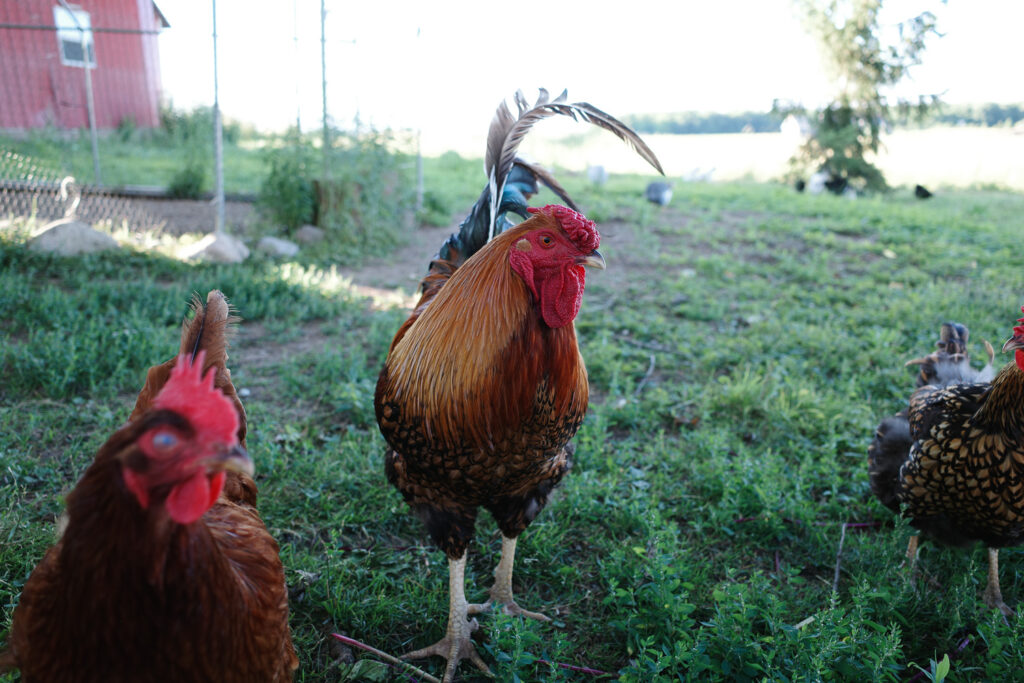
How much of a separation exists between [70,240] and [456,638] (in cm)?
640

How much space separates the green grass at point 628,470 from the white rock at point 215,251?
44cm

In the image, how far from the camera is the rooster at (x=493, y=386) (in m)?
2.21

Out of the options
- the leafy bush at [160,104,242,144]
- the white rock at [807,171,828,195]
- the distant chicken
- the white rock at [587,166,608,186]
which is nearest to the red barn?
the leafy bush at [160,104,242,144]

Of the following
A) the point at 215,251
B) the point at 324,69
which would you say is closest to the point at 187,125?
the point at 324,69

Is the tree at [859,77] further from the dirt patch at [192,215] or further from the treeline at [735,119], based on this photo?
the treeline at [735,119]

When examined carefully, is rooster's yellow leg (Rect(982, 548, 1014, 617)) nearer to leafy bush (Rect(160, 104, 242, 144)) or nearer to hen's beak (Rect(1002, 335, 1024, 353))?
hen's beak (Rect(1002, 335, 1024, 353))

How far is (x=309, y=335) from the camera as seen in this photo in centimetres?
532

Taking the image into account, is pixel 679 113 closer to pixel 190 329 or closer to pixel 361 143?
pixel 361 143

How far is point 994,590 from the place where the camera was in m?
2.71

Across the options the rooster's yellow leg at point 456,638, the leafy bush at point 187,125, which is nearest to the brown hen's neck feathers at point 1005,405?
the rooster's yellow leg at point 456,638

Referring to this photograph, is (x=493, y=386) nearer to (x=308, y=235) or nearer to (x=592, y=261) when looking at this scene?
(x=592, y=261)

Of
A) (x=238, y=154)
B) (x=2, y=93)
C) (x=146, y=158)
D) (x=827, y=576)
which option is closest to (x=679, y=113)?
(x=238, y=154)

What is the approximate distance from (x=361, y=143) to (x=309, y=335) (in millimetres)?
4175

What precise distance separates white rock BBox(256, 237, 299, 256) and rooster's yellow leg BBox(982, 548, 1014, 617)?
7.32m
